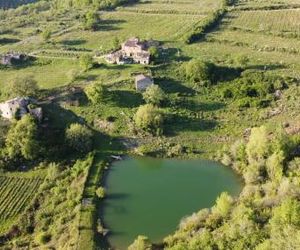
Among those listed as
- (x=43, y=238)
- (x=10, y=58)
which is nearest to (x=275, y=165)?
(x=43, y=238)

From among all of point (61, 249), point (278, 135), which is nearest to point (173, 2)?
point (278, 135)

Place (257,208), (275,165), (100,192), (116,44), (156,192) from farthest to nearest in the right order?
(116,44), (156,192), (100,192), (275,165), (257,208)

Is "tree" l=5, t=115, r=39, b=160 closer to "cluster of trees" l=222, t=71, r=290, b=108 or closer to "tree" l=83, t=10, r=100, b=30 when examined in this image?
"cluster of trees" l=222, t=71, r=290, b=108

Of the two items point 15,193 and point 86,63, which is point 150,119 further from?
point 86,63

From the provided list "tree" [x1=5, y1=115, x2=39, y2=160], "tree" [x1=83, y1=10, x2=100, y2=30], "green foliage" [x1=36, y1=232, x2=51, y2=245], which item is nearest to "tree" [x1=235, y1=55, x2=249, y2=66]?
"tree" [x1=83, y1=10, x2=100, y2=30]

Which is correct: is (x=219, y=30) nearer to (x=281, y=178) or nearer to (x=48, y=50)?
(x=48, y=50)

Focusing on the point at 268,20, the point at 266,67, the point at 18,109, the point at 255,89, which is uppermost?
the point at 268,20
